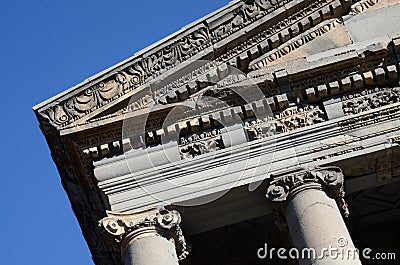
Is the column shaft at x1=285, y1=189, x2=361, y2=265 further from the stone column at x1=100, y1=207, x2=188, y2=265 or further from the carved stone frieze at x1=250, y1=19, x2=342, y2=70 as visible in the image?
the carved stone frieze at x1=250, y1=19, x2=342, y2=70

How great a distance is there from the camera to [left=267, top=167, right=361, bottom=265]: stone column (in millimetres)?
17422

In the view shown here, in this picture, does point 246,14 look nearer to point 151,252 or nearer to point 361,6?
point 361,6

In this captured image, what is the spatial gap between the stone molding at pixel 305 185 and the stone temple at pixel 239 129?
0.08 feet

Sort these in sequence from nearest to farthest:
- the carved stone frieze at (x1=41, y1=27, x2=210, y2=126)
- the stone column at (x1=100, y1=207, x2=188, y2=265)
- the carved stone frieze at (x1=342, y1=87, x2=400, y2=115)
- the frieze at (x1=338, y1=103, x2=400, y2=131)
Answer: the stone column at (x1=100, y1=207, x2=188, y2=265) → the frieze at (x1=338, y1=103, x2=400, y2=131) → the carved stone frieze at (x1=342, y1=87, x2=400, y2=115) → the carved stone frieze at (x1=41, y1=27, x2=210, y2=126)

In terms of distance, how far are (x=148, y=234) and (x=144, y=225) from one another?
0.20m

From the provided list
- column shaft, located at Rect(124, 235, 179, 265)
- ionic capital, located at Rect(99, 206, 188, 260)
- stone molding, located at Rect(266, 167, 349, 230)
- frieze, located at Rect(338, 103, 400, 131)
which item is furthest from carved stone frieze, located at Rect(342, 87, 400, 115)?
column shaft, located at Rect(124, 235, 179, 265)

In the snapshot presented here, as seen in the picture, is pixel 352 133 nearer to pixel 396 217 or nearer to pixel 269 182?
pixel 269 182

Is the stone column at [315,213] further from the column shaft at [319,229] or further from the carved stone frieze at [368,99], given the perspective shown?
the carved stone frieze at [368,99]

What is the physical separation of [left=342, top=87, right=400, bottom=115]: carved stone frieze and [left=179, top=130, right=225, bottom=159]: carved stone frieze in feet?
8.16

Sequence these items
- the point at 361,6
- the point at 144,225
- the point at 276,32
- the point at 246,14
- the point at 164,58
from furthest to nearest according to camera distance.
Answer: the point at 361,6 < the point at 276,32 < the point at 246,14 < the point at 164,58 < the point at 144,225

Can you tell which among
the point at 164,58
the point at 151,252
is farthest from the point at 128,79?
the point at 151,252

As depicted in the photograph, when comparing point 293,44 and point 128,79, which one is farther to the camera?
point 293,44

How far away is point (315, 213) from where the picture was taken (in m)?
18.0

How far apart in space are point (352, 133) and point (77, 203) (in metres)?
6.00
